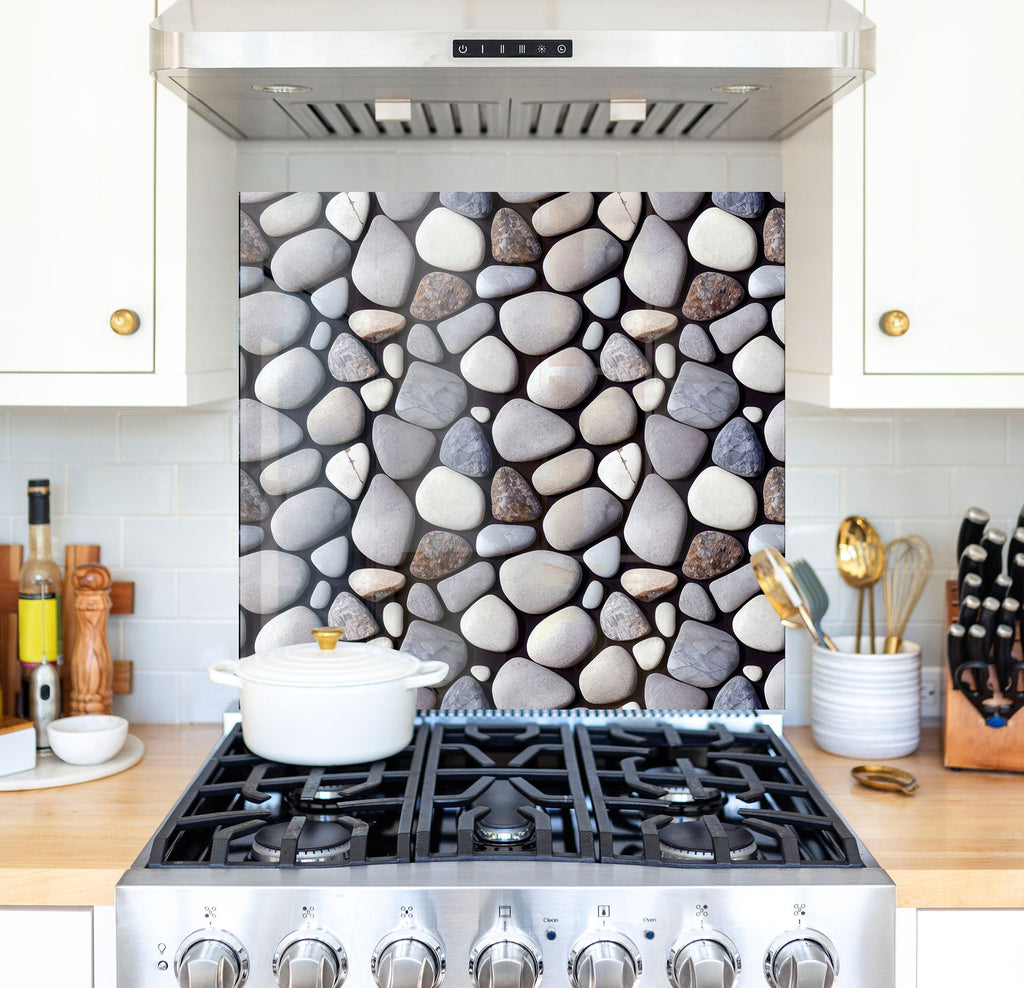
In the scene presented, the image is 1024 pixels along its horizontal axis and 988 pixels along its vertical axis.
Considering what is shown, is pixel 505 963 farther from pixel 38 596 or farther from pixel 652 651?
pixel 38 596

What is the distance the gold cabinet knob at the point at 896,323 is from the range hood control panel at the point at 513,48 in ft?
1.95

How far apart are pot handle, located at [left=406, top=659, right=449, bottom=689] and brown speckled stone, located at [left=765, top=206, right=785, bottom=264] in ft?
3.02

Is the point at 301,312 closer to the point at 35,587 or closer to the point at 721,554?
the point at 35,587

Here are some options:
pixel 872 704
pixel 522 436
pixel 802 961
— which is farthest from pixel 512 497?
pixel 802 961

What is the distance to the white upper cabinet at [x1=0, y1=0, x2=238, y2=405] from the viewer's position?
1.68 metres

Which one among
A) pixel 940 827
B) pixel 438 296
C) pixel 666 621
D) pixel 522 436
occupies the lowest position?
pixel 940 827

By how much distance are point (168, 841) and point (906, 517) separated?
140 cm

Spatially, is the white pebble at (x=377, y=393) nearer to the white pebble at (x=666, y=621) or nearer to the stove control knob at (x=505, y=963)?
the white pebble at (x=666, y=621)

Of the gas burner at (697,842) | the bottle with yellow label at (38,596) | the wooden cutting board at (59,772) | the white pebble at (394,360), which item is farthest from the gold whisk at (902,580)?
the bottle with yellow label at (38,596)

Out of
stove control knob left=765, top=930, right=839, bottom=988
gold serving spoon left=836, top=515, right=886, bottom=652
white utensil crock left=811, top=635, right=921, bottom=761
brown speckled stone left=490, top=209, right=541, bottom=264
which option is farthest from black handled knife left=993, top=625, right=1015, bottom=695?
brown speckled stone left=490, top=209, right=541, bottom=264

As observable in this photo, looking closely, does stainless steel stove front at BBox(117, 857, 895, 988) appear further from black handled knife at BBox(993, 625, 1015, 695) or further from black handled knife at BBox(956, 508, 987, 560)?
black handled knife at BBox(956, 508, 987, 560)

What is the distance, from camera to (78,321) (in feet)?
5.58

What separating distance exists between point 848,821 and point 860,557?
1.92 feet

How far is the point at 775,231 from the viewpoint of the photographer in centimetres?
200
